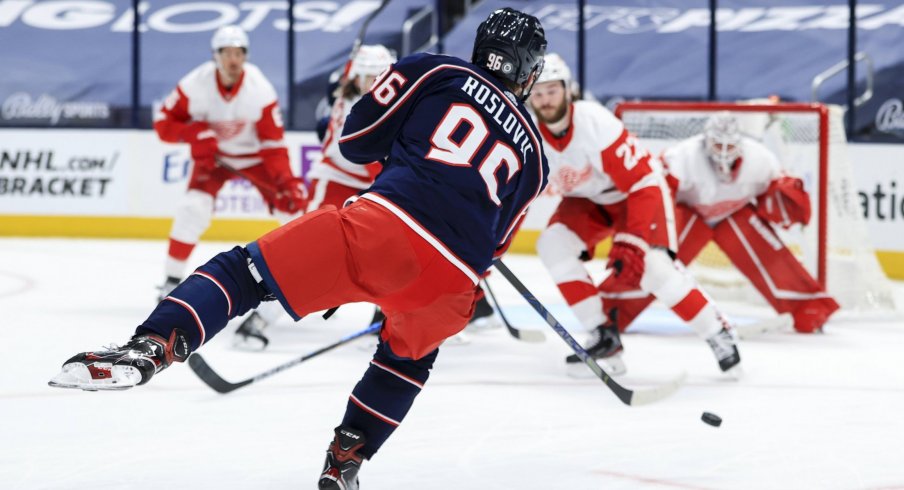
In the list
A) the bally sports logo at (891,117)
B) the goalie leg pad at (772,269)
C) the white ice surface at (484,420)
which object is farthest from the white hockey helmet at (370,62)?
the bally sports logo at (891,117)

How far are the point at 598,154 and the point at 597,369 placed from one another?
0.85 metres

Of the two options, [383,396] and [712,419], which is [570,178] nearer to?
[712,419]

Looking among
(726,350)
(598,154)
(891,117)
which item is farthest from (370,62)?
(891,117)

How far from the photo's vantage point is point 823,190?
4.96 metres

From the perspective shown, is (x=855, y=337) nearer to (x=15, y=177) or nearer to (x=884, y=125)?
(x=884, y=125)

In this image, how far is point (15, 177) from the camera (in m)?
7.60

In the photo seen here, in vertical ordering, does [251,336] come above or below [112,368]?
below

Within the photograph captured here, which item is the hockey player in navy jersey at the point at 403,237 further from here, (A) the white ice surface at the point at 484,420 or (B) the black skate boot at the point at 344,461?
(A) the white ice surface at the point at 484,420

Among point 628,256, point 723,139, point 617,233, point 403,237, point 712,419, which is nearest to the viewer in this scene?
point 403,237

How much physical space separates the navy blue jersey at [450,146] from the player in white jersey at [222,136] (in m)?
2.54

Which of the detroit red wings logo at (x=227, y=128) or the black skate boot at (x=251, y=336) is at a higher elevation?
the detroit red wings logo at (x=227, y=128)

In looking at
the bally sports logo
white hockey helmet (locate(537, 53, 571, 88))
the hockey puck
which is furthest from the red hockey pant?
the bally sports logo

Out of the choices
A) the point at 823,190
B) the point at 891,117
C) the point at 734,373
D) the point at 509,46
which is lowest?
the point at 891,117

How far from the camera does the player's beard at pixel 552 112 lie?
3641mm
